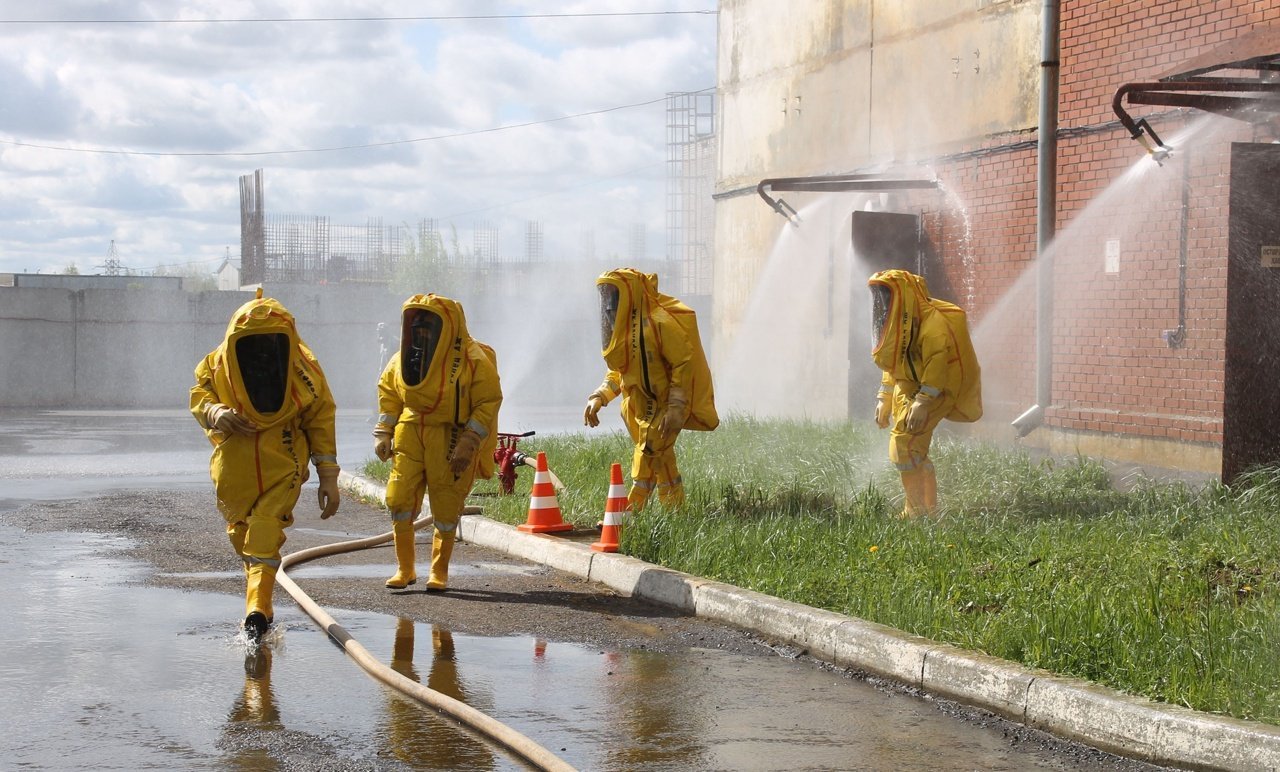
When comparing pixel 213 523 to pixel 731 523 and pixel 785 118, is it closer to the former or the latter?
pixel 731 523

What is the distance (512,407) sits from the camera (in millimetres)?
31031

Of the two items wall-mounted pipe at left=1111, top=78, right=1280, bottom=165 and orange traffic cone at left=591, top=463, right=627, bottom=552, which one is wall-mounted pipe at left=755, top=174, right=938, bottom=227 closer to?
wall-mounted pipe at left=1111, top=78, right=1280, bottom=165

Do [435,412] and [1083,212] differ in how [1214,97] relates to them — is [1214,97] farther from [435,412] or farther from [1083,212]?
[435,412]

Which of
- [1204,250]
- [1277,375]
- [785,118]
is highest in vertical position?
[785,118]

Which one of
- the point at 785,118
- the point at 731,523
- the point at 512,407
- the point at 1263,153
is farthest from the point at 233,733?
the point at 512,407

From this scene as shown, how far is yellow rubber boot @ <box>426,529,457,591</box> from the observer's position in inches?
326

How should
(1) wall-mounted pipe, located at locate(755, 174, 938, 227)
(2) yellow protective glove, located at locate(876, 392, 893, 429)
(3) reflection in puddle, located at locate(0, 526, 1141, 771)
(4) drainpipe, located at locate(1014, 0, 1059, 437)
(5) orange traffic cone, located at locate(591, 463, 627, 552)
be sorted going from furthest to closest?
(1) wall-mounted pipe, located at locate(755, 174, 938, 227)
(4) drainpipe, located at locate(1014, 0, 1059, 437)
(2) yellow protective glove, located at locate(876, 392, 893, 429)
(5) orange traffic cone, located at locate(591, 463, 627, 552)
(3) reflection in puddle, located at locate(0, 526, 1141, 771)

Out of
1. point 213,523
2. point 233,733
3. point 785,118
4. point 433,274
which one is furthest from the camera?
point 433,274

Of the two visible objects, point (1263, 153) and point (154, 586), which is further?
point (1263, 153)

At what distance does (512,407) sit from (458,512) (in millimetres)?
22807

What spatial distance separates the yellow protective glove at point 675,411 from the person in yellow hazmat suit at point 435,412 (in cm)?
151

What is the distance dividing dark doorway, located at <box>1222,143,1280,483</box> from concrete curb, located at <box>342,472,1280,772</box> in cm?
444

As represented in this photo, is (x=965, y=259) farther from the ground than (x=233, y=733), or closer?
farther from the ground

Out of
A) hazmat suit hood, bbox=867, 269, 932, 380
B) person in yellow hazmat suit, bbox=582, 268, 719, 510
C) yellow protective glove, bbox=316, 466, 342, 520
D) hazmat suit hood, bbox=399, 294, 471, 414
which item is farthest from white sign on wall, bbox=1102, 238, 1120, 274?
yellow protective glove, bbox=316, 466, 342, 520
